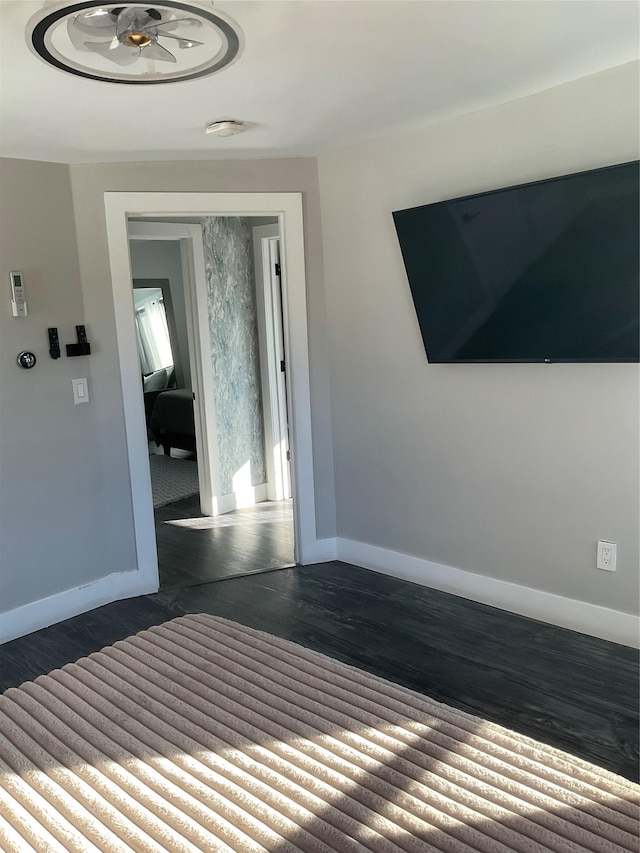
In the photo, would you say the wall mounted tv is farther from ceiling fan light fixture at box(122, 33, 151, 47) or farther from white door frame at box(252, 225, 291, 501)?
white door frame at box(252, 225, 291, 501)

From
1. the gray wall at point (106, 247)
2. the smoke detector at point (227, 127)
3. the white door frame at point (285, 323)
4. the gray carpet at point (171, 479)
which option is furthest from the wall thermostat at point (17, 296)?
the gray carpet at point (171, 479)

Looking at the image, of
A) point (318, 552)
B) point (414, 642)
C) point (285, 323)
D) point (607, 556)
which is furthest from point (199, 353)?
point (607, 556)

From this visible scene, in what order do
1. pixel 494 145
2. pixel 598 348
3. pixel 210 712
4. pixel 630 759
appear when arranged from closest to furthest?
pixel 210 712 < pixel 630 759 < pixel 598 348 < pixel 494 145

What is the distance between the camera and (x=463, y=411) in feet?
10.6

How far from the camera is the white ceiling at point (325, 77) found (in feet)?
6.08

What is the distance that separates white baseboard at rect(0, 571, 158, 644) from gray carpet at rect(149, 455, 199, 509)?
1680 millimetres

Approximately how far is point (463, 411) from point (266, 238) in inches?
99.8

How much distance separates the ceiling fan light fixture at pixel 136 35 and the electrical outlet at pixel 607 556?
7.51 feet

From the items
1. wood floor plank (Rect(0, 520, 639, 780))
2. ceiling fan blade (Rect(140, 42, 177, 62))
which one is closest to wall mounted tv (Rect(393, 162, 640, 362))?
wood floor plank (Rect(0, 520, 639, 780))

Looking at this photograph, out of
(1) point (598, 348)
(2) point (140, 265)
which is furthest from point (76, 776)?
(2) point (140, 265)

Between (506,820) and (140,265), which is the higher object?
(140,265)

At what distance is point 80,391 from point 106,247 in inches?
28.9

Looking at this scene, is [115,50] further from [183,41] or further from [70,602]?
[70,602]

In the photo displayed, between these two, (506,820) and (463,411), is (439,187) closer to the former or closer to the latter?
(463,411)
